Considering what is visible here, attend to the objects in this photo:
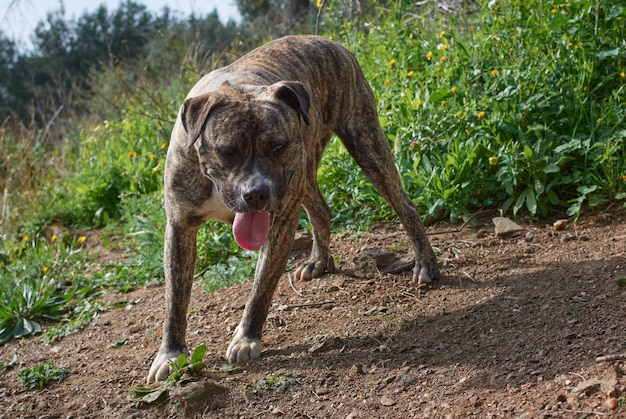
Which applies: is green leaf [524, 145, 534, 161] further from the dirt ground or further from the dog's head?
the dog's head

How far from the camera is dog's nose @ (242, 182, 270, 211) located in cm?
323

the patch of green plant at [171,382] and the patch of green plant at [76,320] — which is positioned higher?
the patch of green plant at [171,382]

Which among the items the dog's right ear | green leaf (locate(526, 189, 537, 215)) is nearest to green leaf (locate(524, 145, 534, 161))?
green leaf (locate(526, 189, 537, 215))

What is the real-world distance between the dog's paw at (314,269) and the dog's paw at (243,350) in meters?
1.11

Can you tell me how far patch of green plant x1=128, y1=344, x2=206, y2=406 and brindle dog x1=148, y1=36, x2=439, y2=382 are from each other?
126 mm

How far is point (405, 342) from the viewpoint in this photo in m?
3.68

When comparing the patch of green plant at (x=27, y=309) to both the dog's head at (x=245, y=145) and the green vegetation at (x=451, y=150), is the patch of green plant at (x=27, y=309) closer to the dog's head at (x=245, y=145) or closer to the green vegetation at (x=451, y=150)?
the green vegetation at (x=451, y=150)

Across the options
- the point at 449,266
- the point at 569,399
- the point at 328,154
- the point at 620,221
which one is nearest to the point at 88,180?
the point at 328,154

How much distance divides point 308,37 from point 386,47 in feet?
6.41

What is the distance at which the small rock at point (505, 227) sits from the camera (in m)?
4.90

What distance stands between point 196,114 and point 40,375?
1.63 metres

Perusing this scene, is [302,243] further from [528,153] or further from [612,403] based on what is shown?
[612,403]

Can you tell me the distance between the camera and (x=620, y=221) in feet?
15.6

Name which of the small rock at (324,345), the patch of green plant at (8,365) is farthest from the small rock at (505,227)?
the patch of green plant at (8,365)
